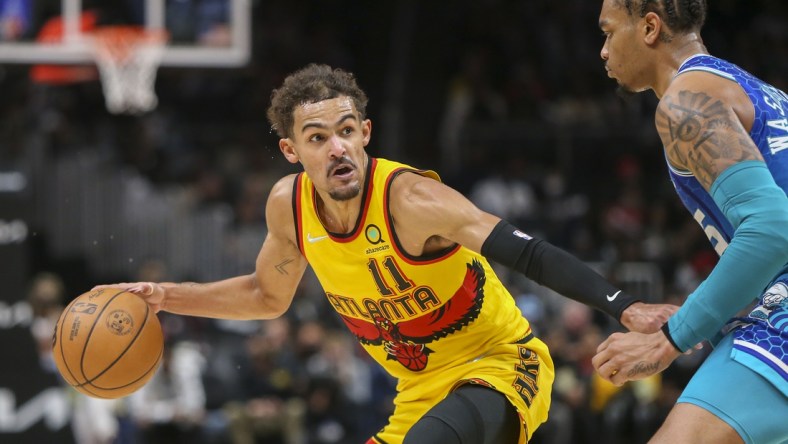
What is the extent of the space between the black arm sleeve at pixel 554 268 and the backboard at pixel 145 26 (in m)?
9.09

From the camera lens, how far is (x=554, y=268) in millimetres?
4125

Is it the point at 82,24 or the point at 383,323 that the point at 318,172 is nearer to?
the point at 383,323

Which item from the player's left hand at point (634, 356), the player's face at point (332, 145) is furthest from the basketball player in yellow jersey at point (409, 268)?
the player's left hand at point (634, 356)

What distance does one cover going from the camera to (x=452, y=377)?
4.73 m

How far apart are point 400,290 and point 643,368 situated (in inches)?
52.7

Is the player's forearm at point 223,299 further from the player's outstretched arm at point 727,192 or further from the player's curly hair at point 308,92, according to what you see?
the player's outstretched arm at point 727,192

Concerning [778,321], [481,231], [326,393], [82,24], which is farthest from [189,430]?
[778,321]

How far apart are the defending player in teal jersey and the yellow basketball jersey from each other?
1.11 m

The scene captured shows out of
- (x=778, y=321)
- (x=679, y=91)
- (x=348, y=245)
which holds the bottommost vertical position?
(x=348, y=245)

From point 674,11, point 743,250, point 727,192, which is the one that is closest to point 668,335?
point 743,250

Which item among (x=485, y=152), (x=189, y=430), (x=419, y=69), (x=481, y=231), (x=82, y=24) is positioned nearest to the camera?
(x=481, y=231)

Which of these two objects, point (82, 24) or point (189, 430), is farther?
point (82, 24)

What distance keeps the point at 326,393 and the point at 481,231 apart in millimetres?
6782

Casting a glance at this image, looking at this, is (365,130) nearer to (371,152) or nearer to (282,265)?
(282,265)
